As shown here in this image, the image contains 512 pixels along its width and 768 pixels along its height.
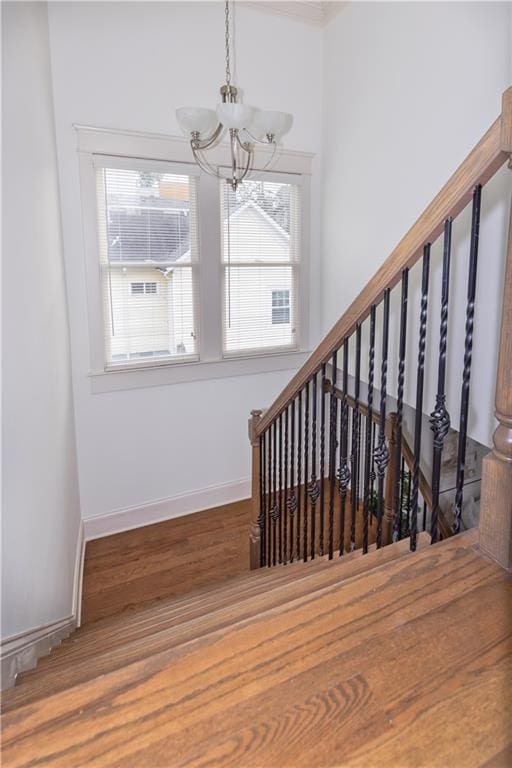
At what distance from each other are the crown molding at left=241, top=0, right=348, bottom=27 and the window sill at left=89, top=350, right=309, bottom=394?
2456 mm

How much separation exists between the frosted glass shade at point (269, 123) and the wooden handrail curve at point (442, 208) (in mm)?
1193

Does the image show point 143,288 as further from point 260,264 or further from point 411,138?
point 411,138

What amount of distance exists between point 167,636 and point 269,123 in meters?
2.14

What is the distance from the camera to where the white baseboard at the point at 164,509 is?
3.37m

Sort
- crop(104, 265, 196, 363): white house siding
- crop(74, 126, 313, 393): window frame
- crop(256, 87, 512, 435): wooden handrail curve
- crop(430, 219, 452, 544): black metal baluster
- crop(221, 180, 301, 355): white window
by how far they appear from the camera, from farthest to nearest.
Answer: crop(221, 180, 301, 355): white window < crop(104, 265, 196, 363): white house siding < crop(74, 126, 313, 393): window frame < crop(430, 219, 452, 544): black metal baluster < crop(256, 87, 512, 435): wooden handrail curve

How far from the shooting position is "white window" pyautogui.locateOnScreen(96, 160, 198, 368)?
3105 millimetres

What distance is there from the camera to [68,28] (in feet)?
A: 9.07

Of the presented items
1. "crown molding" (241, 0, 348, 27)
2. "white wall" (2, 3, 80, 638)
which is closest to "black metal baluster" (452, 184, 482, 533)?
"white wall" (2, 3, 80, 638)

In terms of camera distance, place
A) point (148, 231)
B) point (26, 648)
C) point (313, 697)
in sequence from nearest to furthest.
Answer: point (313, 697), point (26, 648), point (148, 231)

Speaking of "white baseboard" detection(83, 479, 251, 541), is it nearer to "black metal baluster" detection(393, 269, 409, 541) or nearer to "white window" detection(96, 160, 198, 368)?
"white window" detection(96, 160, 198, 368)

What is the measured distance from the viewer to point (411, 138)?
111 inches

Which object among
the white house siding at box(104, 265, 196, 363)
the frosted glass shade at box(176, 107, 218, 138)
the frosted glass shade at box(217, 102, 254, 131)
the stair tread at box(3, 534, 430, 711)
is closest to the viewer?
the stair tread at box(3, 534, 430, 711)

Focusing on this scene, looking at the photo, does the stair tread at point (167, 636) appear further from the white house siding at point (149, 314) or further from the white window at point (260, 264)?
the white window at point (260, 264)

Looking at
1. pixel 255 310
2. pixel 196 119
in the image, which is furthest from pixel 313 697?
pixel 255 310
